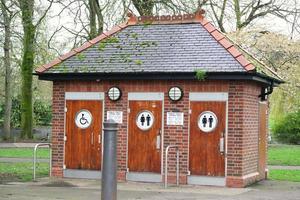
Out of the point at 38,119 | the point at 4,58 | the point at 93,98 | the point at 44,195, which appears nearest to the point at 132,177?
the point at 93,98

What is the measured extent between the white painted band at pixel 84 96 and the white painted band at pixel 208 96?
258 cm

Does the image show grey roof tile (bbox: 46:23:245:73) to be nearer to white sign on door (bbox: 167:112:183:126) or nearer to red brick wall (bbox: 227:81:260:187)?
red brick wall (bbox: 227:81:260:187)

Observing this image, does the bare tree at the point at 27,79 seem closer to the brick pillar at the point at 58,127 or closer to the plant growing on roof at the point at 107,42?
the plant growing on roof at the point at 107,42

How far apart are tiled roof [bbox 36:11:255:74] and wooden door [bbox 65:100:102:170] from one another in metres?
0.99

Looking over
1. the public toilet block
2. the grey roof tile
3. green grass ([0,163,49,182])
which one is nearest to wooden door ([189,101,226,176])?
the public toilet block

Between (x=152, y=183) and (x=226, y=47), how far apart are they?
13.2ft

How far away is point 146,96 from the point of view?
17562 millimetres

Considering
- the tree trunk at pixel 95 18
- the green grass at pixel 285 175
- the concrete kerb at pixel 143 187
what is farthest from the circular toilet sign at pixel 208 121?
the tree trunk at pixel 95 18

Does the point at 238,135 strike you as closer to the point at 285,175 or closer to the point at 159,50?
the point at 159,50

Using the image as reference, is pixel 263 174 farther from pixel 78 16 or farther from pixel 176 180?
pixel 78 16

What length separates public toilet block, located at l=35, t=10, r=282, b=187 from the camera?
55.0 ft

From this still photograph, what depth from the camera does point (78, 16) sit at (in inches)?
887

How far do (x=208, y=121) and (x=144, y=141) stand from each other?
5.95 ft

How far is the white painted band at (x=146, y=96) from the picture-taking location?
1742 centimetres
